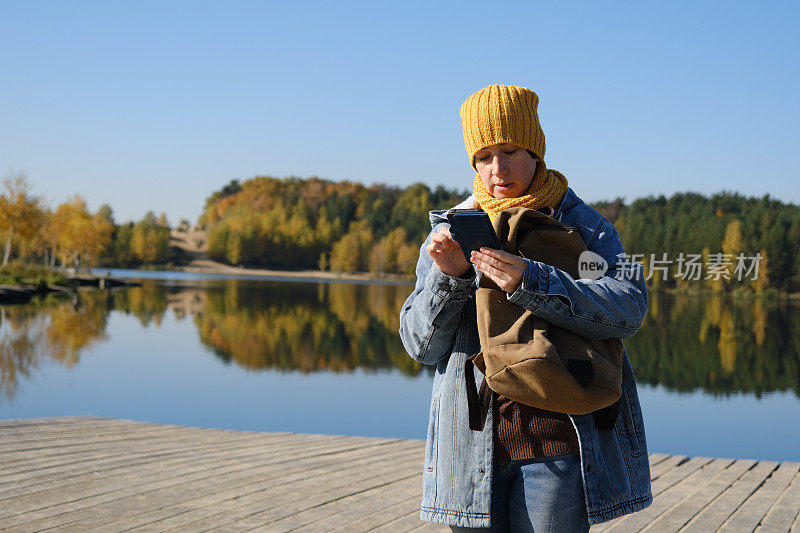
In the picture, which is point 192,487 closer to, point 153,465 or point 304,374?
point 153,465

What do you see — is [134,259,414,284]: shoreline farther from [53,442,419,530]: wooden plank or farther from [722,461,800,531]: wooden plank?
[722,461,800,531]: wooden plank

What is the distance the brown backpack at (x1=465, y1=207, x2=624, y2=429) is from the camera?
134 cm

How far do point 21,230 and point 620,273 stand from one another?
3674 cm

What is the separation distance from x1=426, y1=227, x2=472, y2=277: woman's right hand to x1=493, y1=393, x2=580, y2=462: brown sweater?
26 centimetres

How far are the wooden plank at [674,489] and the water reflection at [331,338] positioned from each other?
362 inches

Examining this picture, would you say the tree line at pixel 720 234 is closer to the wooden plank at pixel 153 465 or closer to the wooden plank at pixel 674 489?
the wooden plank at pixel 674 489

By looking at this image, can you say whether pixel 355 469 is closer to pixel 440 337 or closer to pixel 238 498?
pixel 238 498

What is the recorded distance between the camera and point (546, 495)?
1384 millimetres

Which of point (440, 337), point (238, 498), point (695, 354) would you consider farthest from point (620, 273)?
point (695, 354)

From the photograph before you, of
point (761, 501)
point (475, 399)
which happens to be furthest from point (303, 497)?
point (475, 399)

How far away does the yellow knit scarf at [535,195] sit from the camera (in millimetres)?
1493

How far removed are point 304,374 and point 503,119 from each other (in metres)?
13.2

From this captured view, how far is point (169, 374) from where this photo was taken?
13.5m

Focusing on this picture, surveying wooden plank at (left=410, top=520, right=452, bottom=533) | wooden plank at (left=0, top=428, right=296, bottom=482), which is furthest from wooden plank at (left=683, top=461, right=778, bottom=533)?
wooden plank at (left=0, top=428, right=296, bottom=482)
